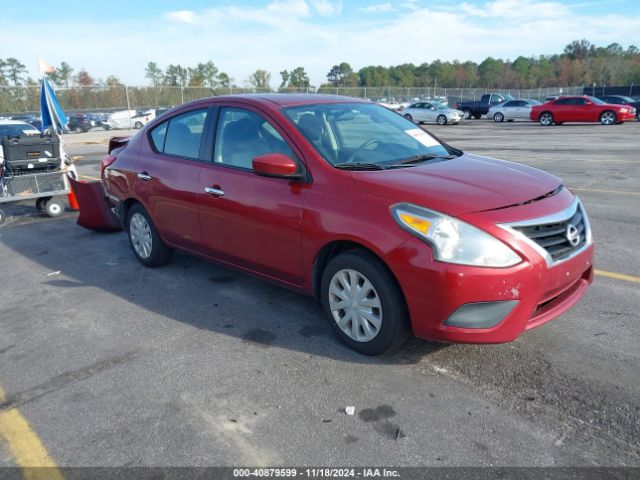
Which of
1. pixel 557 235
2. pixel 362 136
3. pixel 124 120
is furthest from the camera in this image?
pixel 124 120

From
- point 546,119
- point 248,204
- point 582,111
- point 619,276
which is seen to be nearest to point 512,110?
point 546,119

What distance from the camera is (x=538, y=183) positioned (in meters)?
3.62

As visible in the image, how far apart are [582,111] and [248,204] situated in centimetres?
2668

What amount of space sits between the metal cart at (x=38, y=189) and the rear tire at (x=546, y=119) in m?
25.2

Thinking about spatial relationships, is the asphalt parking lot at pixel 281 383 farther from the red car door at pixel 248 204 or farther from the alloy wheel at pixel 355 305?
the red car door at pixel 248 204

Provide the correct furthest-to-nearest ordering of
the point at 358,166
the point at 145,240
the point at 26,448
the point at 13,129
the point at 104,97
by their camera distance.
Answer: the point at 104,97
the point at 13,129
the point at 145,240
the point at 358,166
the point at 26,448

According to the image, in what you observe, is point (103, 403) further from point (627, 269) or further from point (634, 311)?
point (627, 269)

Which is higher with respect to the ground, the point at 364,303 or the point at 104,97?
the point at 104,97

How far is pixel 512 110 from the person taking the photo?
31312 mm

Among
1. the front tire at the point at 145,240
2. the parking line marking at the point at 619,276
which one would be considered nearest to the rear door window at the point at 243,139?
the front tire at the point at 145,240

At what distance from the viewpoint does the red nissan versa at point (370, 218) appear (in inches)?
120

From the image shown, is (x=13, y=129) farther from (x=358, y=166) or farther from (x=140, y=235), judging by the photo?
(x=358, y=166)

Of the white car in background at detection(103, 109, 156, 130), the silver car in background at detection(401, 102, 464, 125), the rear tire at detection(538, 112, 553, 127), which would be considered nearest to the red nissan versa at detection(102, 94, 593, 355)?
the rear tire at detection(538, 112, 553, 127)

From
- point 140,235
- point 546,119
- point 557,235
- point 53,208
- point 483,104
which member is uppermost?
point 483,104
